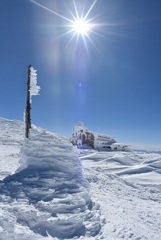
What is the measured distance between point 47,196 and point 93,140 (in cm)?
3736

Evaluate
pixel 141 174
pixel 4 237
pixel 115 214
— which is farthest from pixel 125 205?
pixel 141 174

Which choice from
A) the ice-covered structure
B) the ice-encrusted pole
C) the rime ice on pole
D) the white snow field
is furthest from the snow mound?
the ice-covered structure

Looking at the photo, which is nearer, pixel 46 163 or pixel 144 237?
pixel 144 237

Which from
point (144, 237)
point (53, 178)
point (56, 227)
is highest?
point (53, 178)

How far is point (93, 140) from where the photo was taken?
48.6m

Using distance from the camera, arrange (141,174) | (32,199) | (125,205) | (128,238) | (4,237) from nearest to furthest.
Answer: (4,237), (128,238), (32,199), (125,205), (141,174)

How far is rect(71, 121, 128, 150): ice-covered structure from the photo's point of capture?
47.8m

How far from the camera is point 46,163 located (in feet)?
45.0

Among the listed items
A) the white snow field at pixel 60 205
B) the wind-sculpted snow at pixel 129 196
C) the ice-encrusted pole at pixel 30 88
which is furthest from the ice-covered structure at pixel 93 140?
the ice-encrusted pole at pixel 30 88

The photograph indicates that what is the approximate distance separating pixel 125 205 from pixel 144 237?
476 cm

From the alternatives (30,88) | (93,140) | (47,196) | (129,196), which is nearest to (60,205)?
(47,196)

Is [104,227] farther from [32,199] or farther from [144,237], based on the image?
[32,199]

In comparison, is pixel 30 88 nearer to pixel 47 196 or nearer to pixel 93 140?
pixel 47 196

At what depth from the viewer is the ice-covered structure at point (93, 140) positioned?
157ft
